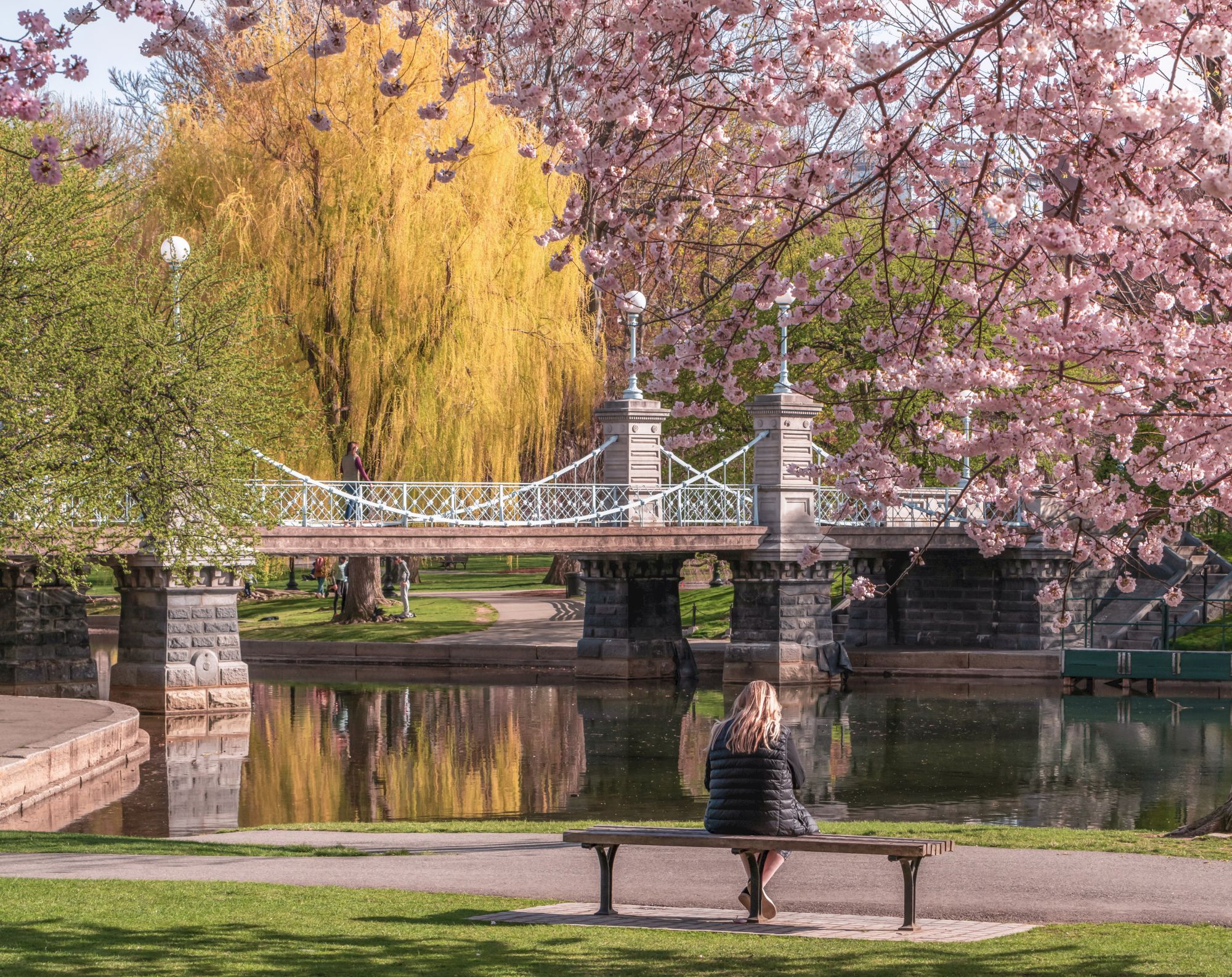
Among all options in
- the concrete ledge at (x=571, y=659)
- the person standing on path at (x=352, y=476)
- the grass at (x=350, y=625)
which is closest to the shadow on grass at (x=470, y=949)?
the person standing on path at (x=352, y=476)

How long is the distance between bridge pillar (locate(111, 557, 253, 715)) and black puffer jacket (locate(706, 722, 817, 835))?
54.6 ft

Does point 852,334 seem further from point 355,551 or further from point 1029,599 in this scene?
point 355,551

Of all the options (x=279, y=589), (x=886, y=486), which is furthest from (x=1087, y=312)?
(x=279, y=589)

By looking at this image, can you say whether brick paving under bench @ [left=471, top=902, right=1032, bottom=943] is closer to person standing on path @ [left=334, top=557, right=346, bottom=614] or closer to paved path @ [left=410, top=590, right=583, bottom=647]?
paved path @ [left=410, top=590, right=583, bottom=647]

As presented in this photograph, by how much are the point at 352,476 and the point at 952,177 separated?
18648 mm

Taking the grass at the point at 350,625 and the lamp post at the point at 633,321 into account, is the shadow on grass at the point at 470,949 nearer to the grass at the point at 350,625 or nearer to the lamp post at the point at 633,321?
the lamp post at the point at 633,321

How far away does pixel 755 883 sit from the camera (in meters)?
8.55

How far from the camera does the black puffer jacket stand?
28.7 feet

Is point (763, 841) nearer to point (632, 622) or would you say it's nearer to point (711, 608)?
point (632, 622)

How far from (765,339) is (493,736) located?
41.5ft

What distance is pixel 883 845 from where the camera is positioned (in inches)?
322

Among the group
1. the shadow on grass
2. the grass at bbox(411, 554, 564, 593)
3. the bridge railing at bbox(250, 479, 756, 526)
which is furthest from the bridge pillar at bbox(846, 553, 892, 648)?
the shadow on grass

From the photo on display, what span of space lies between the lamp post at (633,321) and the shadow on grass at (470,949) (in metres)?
3.78

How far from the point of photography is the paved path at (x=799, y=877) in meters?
9.25
